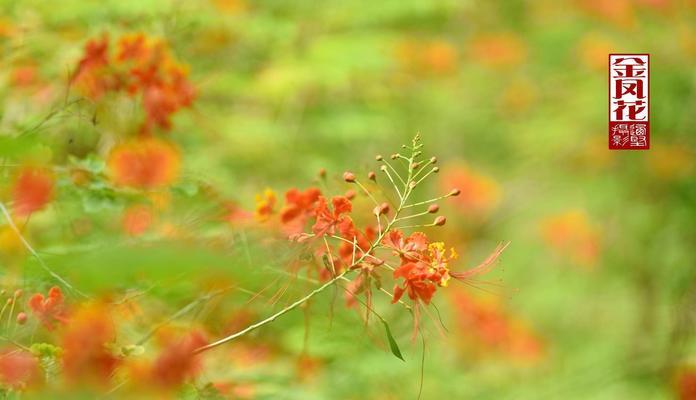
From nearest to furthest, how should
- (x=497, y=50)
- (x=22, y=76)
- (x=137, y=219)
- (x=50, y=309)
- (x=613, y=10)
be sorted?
(x=50, y=309), (x=137, y=219), (x=22, y=76), (x=613, y=10), (x=497, y=50)

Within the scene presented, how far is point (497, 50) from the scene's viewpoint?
5.95 m

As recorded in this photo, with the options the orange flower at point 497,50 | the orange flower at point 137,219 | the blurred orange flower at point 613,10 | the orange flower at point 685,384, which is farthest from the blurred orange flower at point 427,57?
the orange flower at point 137,219

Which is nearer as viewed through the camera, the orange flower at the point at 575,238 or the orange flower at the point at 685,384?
the orange flower at the point at 685,384

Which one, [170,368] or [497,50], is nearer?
[170,368]

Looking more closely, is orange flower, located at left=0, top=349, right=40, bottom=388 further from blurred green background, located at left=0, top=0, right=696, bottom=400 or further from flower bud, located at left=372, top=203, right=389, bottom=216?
flower bud, located at left=372, top=203, right=389, bottom=216

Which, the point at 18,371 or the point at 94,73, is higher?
the point at 94,73

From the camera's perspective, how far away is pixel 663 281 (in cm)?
500

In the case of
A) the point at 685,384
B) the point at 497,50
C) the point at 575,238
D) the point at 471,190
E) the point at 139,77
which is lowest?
the point at 575,238

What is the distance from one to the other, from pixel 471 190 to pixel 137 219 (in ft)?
13.5

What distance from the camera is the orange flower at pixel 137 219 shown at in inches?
71.3

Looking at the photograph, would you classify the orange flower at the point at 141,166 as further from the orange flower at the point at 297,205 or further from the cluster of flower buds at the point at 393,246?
the cluster of flower buds at the point at 393,246

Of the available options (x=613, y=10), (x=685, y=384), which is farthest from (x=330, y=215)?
(x=613, y=10)

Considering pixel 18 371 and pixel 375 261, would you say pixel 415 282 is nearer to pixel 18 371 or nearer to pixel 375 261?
pixel 375 261

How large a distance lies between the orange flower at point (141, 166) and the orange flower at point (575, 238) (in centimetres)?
398
